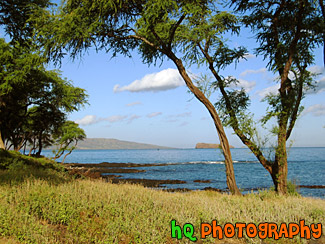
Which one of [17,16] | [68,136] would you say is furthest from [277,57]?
[68,136]

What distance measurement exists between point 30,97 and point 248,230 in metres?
30.3

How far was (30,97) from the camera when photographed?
32250mm

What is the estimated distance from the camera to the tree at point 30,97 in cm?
2598

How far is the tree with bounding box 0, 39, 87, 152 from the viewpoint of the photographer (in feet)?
85.3

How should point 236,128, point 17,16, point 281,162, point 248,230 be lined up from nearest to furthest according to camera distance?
point 248,230, point 281,162, point 236,128, point 17,16

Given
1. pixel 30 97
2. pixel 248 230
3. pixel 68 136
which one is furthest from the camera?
pixel 68 136

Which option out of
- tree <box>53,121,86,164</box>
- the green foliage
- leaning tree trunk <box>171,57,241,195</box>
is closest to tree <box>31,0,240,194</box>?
leaning tree trunk <box>171,57,241,195</box>

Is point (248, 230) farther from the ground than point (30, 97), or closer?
closer

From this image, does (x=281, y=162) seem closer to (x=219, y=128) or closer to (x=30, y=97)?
(x=219, y=128)

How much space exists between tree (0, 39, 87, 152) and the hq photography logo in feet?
74.5

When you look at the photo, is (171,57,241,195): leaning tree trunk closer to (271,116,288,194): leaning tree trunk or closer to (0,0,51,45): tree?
(271,116,288,194): leaning tree trunk

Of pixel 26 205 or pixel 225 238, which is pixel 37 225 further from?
pixel 225 238

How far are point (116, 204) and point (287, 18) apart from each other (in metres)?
14.0

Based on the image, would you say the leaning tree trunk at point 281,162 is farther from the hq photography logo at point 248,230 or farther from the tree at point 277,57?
the hq photography logo at point 248,230
